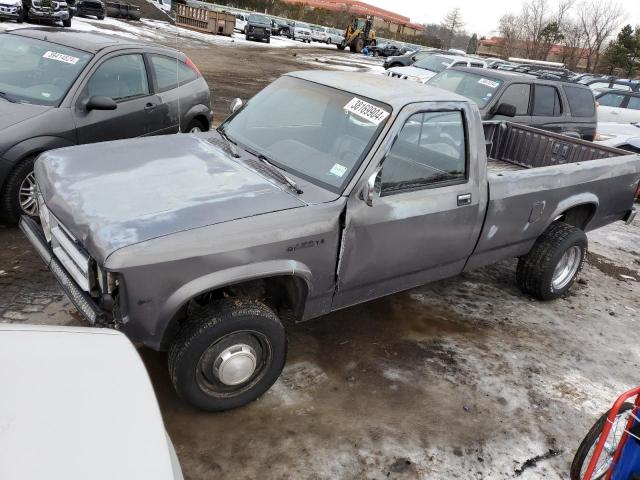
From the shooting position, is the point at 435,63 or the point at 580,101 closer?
the point at 580,101

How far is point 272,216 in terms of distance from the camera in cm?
300

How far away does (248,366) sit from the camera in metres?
3.17

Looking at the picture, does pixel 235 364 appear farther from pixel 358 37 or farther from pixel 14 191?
pixel 358 37

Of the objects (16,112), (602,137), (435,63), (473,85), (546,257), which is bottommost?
(546,257)

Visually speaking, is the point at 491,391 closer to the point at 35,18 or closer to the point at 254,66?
the point at 254,66

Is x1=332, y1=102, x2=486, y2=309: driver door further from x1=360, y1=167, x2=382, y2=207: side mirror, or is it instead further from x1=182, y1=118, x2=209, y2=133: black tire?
x1=182, y1=118, x2=209, y2=133: black tire

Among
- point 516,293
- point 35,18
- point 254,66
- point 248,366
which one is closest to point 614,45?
point 254,66

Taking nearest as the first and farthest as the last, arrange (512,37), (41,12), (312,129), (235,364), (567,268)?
(235,364) → (312,129) → (567,268) → (41,12) → (512,37)

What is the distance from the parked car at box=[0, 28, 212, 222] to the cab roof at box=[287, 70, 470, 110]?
162 centimetres

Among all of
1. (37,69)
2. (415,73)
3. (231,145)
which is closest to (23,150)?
(37,69)

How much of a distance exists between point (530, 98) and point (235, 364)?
747 cm

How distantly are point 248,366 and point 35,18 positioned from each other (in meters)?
21.6

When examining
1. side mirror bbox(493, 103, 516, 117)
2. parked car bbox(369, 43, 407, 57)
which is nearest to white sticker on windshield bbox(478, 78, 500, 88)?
side mirror bbox(493, 103, 516, 117)

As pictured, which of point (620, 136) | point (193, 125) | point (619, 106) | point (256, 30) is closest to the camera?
point (193, 125)
